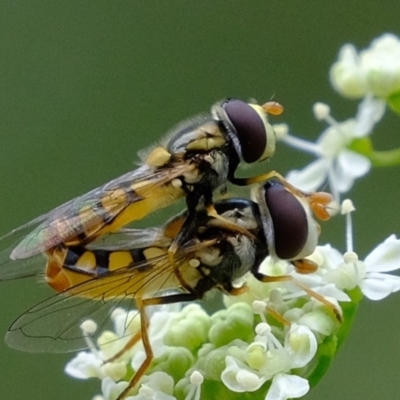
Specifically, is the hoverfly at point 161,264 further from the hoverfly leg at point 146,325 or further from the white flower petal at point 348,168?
the white flower petal at point 348,168

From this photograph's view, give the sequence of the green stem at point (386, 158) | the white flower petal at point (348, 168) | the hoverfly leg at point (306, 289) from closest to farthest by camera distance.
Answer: the hoverfly leg at point (306, 289)
the green stem at point (386, 158)
the white flower petal at point (348, 168)

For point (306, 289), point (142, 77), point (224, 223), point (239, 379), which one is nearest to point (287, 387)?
point (239, 379)

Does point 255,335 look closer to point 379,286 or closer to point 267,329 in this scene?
point 267,329

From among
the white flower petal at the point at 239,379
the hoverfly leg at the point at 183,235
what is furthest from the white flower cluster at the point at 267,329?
the hoverfly leg at the point at 183,235

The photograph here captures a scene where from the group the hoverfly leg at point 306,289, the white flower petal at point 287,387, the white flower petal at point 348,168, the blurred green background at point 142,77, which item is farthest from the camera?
the blurred green background at point 142,77

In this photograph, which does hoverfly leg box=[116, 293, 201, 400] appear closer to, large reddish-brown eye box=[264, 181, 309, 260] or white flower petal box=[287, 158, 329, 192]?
large reddish-brown eye box=[264, 181, 309, 260]

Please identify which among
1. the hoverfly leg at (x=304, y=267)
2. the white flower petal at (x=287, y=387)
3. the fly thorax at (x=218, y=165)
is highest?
the fly thorax at (x=218, y=165)
